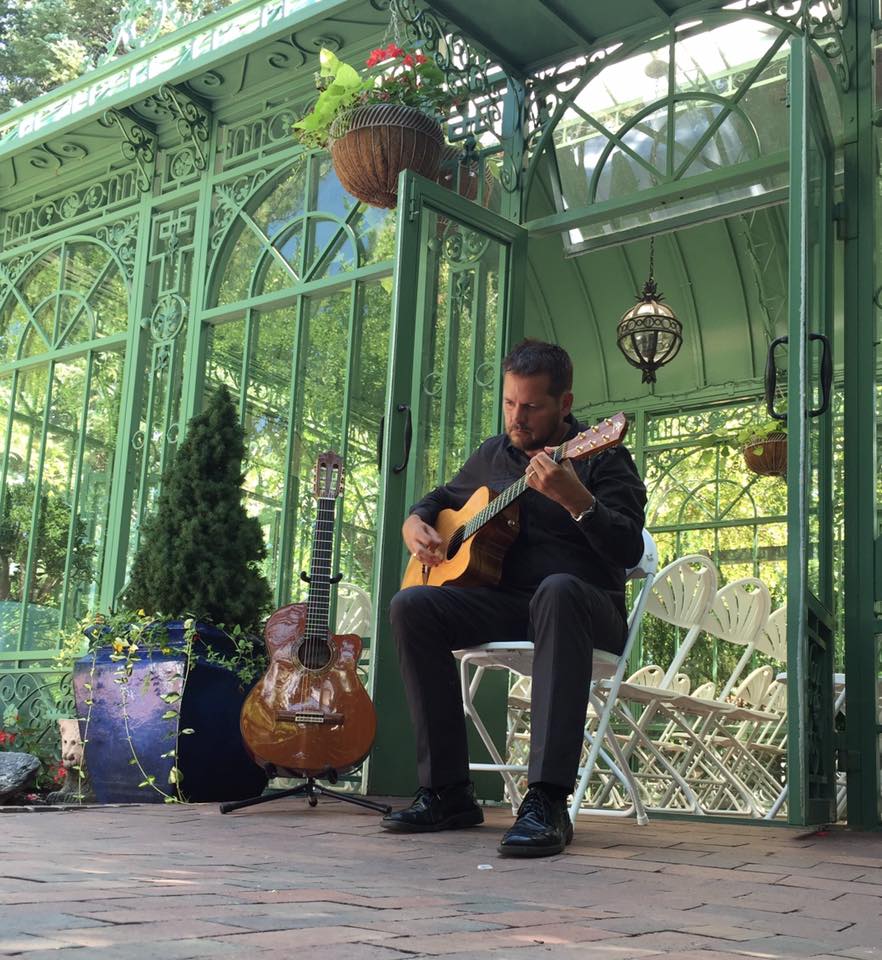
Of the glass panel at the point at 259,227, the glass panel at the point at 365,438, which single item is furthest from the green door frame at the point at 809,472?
the glass panel at the point at 259,227

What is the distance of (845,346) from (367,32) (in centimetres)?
299

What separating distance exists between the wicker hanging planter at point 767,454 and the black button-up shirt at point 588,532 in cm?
420

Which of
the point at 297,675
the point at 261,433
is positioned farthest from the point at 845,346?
the point at 261,433

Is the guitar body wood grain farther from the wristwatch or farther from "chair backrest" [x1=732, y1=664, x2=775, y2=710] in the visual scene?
"chair backrest" [x1=732, y1=664, x2=775, y2=710]

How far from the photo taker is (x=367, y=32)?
613cm

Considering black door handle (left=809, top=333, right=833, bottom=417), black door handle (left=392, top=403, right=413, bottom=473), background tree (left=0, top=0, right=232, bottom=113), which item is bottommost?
black door handle (left=392, top=403, right=413, bottom=473)

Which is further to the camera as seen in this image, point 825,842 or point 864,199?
point 864,199

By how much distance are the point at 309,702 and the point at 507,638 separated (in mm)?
817


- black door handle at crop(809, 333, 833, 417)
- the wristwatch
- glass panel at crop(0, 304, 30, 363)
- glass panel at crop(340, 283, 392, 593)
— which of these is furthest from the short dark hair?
glass panel at crop(0, 304, 30, 363)

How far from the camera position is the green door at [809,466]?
11.8ft

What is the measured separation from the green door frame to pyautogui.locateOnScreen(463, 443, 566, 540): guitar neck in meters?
0.80

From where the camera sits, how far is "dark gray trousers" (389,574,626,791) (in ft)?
10.1

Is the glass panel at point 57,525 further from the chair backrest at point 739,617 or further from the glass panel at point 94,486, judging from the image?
the chair backrest at point 739,617

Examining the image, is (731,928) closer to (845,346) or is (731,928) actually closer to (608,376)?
(845,346)
